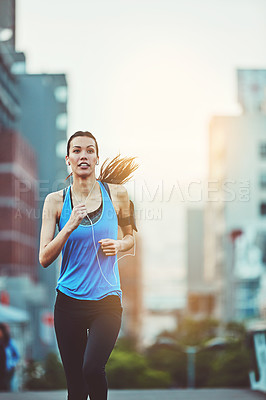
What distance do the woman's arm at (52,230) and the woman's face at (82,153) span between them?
170 mm

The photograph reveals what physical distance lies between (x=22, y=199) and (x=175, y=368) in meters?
22.5

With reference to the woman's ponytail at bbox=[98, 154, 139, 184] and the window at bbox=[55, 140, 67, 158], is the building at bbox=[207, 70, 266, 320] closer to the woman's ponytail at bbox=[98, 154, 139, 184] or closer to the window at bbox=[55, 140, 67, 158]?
the window at bbox=[55, 140, 67, 158]

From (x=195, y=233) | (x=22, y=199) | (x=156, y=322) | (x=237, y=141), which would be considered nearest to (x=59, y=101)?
(x=22, y=199)

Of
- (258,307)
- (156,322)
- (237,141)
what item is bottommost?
(156,322)

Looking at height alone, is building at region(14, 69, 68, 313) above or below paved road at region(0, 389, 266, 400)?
above

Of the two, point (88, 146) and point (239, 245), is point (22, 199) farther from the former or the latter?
point (88, 146)

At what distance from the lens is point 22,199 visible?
57938mm

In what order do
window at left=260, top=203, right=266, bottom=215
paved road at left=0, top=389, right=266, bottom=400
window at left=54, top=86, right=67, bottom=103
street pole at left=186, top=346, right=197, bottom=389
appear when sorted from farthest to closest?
window at left=260, top=203, right=266, bottom=215
window at left=54, top=86, right=67, bottom=103
street pole at left=186, top=346, right=197, bottom=389
paved road at left=0, top=389, right=266, bottom=400

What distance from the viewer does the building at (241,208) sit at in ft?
298

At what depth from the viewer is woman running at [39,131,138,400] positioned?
3.69 metres

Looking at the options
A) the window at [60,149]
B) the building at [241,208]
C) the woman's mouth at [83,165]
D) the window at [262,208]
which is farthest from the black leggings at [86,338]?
the window at [262,208]

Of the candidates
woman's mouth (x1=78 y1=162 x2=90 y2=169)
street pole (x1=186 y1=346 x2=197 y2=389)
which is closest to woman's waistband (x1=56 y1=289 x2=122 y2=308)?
woman's mouth (x1=78 y1=162 x2=90 y2=169)

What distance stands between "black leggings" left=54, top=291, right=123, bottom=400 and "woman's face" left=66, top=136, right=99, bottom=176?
22.7 inches

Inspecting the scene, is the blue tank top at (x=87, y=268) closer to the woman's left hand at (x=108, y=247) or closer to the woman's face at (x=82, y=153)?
the woman's left hand at (x=108, y=247)
